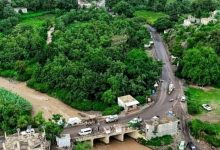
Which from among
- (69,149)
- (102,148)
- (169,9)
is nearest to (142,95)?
(102,148)

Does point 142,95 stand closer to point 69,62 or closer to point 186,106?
point 186,106

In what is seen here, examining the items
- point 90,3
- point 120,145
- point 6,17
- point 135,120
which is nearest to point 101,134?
point 120,145

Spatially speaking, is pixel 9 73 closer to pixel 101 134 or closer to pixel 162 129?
pixel 101 134

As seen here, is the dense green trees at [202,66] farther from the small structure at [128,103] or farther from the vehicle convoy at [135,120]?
the vehicle convoy at [135,120]

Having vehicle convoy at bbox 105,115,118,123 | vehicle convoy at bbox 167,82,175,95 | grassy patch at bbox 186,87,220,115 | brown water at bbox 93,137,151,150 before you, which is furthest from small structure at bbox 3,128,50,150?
vehicle convoy at bbox 167,82,175,95

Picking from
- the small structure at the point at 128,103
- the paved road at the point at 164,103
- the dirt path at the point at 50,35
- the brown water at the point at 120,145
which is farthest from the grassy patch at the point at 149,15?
the brown water at the point at 120,145

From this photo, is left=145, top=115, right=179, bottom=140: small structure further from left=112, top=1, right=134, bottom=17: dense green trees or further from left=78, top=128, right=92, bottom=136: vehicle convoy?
left=112, top=1, right=134, bottom=17: dense green trees
